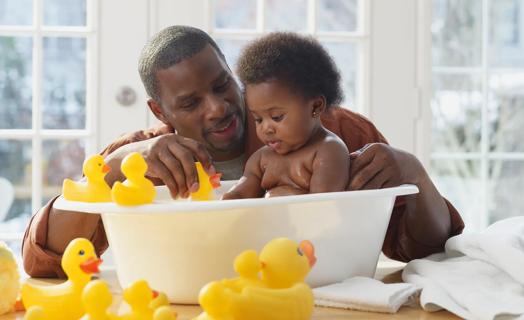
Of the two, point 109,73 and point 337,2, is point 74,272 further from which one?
point 337,2

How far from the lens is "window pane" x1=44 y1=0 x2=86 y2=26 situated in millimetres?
2467

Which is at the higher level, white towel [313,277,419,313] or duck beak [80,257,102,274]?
duck beak [80,257,102,274]

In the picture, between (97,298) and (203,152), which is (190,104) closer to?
(203,152)

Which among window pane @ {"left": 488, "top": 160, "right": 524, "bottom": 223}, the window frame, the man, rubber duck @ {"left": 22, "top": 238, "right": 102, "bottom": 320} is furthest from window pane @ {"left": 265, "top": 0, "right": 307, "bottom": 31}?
rubber duck @ {"left": 22, "top": 238, "right": 102, "bottom": 320}

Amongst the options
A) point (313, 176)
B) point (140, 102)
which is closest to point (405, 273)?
point (313, 176)

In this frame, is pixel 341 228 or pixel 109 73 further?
pixel 109 73

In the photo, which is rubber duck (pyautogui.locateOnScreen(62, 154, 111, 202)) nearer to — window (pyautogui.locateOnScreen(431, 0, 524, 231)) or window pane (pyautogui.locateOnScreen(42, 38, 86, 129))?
window pane (pyautogui.locateOnScreen(42, 38, 86, 129))

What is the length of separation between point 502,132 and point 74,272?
8.33 ft

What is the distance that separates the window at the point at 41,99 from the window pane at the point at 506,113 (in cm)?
143

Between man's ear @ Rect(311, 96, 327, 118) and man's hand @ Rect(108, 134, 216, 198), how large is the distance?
0.15 metres

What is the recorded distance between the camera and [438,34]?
120 inches

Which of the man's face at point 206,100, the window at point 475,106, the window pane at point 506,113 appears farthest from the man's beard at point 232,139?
the window pane at point 506,113

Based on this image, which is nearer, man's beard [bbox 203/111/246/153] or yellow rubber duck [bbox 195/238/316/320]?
yellow rubber duck [bbox 195/238/316/320]

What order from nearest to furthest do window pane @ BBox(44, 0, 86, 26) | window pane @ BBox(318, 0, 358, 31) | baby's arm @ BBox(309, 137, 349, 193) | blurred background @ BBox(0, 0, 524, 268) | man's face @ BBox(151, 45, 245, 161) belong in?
baby's arm @ BBox(309, 137, 349, 193), man's face @ BBox(151, 45, 245, 161), blurred background @ BBox(0, 0, 524, 268), window pane @ BBox(44, 0, 86, 26), window pane @ BBox(318, 0, 358, 31)
